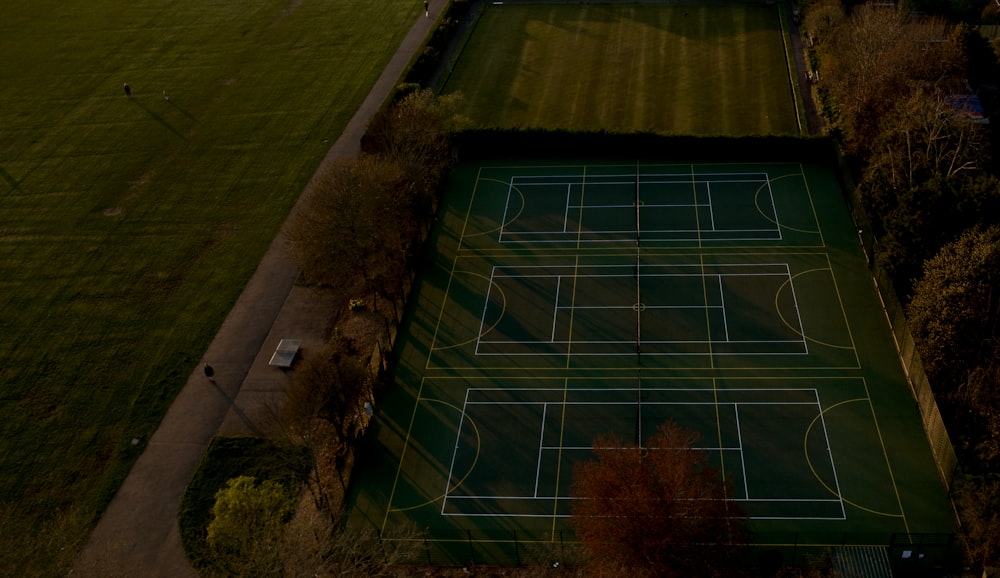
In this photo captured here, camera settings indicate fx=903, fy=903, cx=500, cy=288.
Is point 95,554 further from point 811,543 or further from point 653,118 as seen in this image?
point 653,118

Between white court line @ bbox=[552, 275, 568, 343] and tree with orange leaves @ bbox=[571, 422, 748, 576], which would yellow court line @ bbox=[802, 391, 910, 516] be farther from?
white court line @ bbox=[552, 275, 568, 343]

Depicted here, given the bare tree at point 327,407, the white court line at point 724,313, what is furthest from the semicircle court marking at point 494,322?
the white court line at point 724,313

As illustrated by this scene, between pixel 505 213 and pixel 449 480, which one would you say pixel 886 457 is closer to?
pixel 449 480

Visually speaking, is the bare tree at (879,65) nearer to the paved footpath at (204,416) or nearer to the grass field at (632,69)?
the grass field at (632,69)

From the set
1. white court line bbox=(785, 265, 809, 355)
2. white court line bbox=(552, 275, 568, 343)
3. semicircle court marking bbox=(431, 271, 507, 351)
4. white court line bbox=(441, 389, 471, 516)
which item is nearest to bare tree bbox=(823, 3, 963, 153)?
white court line bbox=(785, 265, 809, 355)

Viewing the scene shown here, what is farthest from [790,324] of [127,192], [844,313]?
[127,192]

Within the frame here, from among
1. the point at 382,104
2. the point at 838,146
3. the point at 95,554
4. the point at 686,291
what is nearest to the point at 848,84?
the point at 838,146
